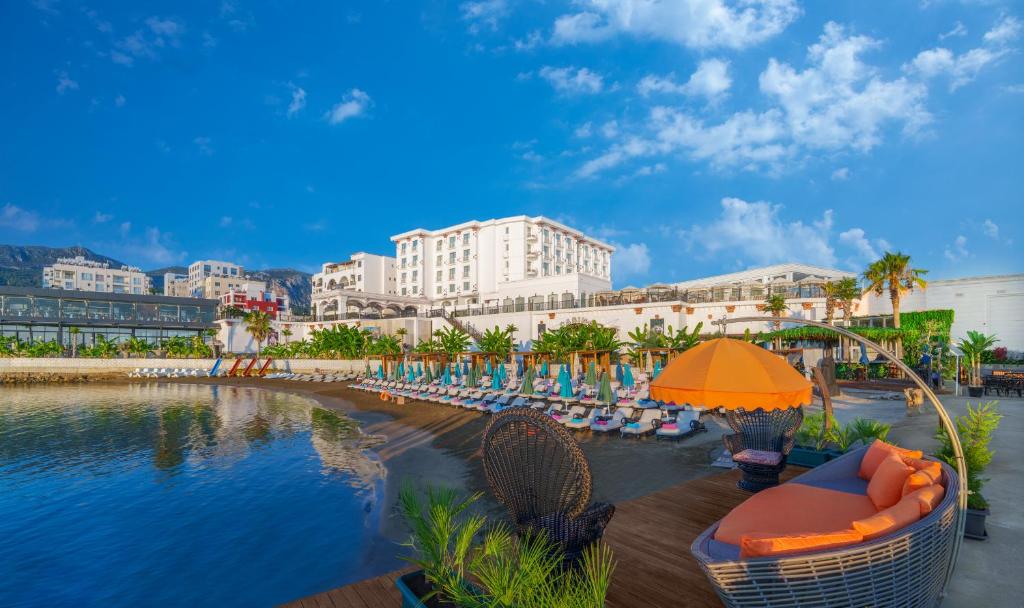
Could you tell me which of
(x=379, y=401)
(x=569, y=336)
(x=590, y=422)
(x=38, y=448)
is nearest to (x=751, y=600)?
(x=590, y=422)

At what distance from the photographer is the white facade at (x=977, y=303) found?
1291 inches

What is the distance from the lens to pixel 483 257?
64.2 m

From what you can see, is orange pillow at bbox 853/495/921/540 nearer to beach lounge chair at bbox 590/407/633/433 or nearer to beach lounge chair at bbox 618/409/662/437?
beach lounge chair at bbox 618/409/662/437

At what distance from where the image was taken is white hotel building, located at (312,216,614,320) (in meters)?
61.7

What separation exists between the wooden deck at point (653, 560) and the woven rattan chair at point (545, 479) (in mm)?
751

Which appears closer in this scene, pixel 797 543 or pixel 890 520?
pixel 797 543

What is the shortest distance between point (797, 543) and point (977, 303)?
44.6 metres

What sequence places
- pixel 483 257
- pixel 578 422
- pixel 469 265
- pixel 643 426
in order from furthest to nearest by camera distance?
1. pixel 469 265
2. pixel 483 257
3. pixel 578 422
4. pixel 643 426

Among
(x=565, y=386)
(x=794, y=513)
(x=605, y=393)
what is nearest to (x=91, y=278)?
(x=565, y=386)

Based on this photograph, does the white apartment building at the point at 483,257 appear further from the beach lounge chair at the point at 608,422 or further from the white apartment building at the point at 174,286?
the white apartment building at the point at 174,286

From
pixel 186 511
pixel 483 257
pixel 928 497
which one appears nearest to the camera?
pixel 928 497

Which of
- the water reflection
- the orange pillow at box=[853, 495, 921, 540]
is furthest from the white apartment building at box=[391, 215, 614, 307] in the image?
the orange pillow at box=[853, 495, 921, 540]

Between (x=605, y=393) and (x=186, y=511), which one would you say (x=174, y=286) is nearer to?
(x=186, y=511)

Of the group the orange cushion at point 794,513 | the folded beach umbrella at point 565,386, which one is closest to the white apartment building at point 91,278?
the folded beach umbrella at point 565,386
